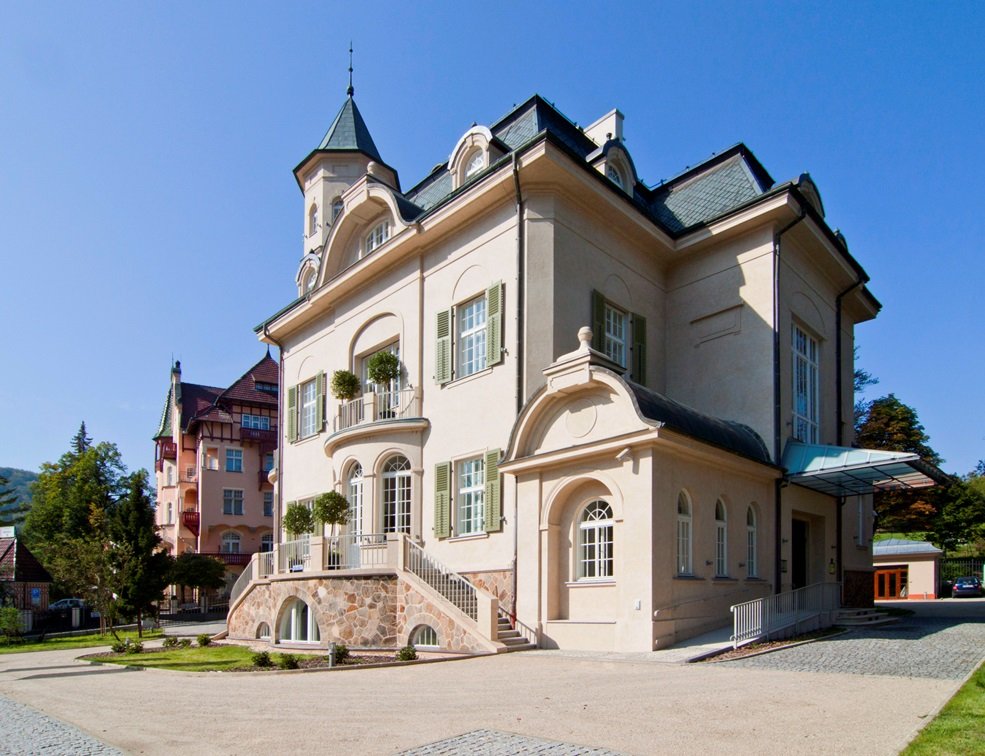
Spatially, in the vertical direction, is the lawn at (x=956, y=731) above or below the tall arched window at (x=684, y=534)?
below

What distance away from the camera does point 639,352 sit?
19547 millimetres

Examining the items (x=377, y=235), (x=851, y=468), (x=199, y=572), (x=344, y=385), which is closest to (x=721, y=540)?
(x=851, y=468)

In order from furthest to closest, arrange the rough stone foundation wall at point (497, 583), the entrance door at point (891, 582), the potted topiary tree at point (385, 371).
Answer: the entrance door at point (891, 582)
the potted topiary tree at point (385, 371)
the rough stone foundation wall at point (497, 583)

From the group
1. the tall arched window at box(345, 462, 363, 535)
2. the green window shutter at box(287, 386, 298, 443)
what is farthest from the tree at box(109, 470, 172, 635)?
the tall arched window at box(345, 462, 363, 535)

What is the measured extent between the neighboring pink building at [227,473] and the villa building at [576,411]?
2603 centimetres

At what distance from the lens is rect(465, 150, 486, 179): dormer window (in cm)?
1984

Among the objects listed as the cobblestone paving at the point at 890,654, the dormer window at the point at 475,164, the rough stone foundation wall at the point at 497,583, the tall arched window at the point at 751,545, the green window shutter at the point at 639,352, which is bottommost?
the cobblestone paving at the point at 890,654

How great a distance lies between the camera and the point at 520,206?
1762 cm

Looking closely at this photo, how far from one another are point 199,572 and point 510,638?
28871 millimetres

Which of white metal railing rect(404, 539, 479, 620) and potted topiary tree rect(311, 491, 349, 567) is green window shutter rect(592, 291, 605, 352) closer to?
white metal railing rect(404, 539, 479, 620)

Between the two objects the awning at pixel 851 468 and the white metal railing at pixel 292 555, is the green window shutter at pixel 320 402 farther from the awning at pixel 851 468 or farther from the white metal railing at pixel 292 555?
the awning at pixel 851 468

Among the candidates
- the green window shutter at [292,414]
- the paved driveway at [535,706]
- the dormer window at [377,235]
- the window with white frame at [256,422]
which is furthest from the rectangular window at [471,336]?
the window with white frame at [256,422]

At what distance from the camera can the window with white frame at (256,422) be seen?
1983 inches

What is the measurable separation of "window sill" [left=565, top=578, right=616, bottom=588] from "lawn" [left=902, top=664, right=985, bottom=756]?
6621mm
